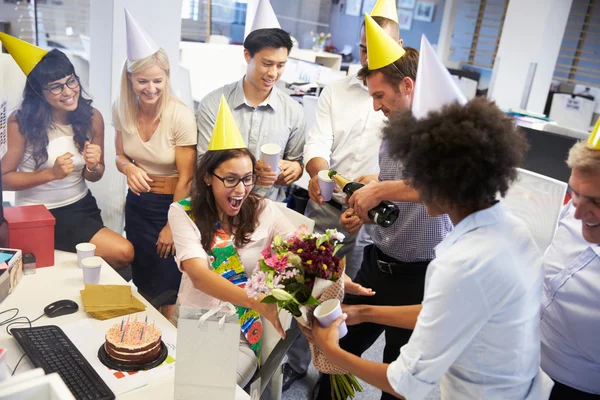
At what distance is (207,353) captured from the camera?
1.38 meters

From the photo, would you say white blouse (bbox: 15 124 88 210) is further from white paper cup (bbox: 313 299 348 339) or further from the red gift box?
white paper cup (bbox: 313 299 348 339)

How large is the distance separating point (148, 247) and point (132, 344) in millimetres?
1223

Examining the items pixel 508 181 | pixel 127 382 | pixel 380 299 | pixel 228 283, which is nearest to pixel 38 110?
pixel 228 283

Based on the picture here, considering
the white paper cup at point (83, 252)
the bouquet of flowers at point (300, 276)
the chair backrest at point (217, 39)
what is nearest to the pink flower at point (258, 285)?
the bouquet of flowers at point (300, 276)

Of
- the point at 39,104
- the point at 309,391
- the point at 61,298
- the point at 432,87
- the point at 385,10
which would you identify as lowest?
the point at 309,391

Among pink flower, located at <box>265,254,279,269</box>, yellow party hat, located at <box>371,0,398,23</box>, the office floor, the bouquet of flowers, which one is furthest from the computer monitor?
pink flower, located at <box>265,254,279,269</box>

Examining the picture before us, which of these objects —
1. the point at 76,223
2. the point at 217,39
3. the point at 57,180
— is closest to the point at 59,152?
the point at 57,180

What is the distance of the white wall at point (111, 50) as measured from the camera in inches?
107

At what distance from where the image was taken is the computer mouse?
1804 mm

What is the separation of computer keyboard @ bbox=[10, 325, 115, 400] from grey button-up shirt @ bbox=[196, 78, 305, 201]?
121 cm

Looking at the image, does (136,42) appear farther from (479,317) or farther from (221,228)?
→ (479,317)

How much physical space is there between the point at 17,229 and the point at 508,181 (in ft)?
5.91

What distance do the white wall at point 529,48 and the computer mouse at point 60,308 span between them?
19.9ft

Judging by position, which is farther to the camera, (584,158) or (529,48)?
(529,48)
